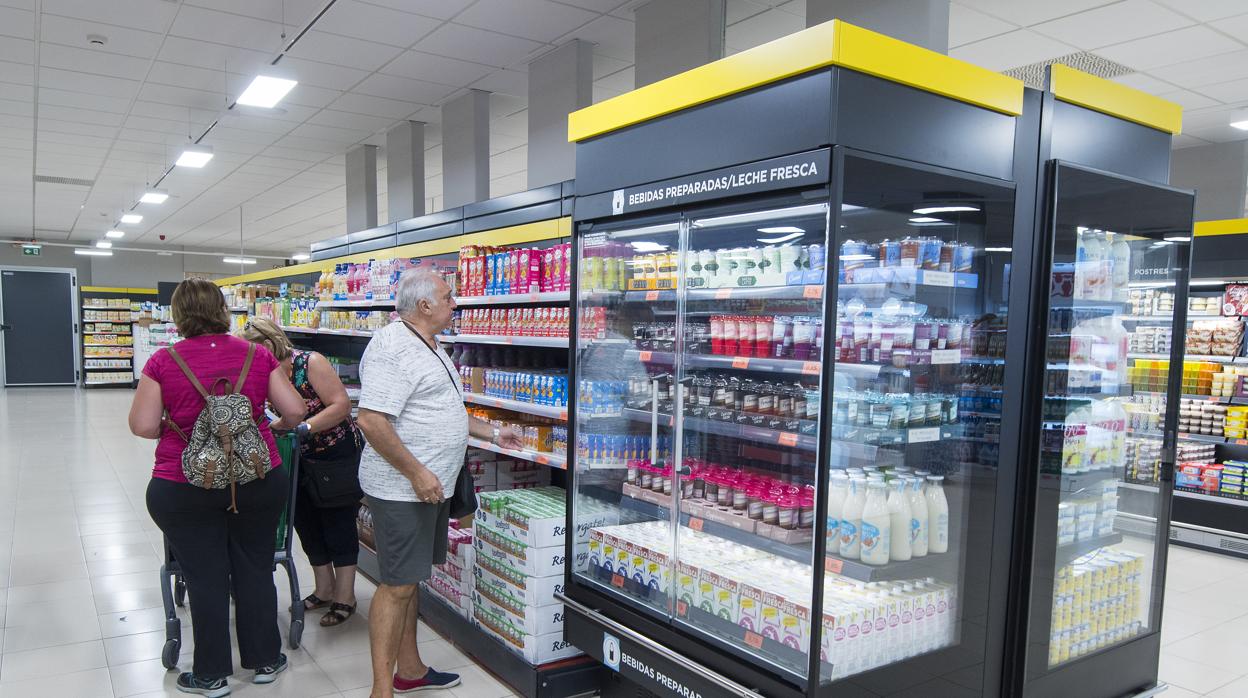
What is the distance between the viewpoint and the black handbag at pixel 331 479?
3943mm

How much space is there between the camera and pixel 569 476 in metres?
3.32

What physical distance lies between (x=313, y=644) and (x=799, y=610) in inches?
105

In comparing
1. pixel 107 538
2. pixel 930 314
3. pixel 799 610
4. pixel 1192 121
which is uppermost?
pixel 1192 121

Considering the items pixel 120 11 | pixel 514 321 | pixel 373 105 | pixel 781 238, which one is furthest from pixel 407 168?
pixel 781 238

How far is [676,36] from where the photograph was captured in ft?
16.9

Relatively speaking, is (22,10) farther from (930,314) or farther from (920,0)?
(930,314)

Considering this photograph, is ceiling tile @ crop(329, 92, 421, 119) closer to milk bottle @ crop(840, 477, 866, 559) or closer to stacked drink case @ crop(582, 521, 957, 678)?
stacked drink case @ crop(582, 521, 957, 678)

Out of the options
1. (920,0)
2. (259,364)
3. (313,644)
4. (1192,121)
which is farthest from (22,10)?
(1192,121)

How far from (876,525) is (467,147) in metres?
6.33

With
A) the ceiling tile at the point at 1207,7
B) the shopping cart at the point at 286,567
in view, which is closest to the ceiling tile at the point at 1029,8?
the ceiling tile at the point at 1207,7

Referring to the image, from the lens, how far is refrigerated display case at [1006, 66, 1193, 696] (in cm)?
267

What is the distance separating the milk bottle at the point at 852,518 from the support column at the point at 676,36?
3.29m

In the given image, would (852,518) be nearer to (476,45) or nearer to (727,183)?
(727,183)


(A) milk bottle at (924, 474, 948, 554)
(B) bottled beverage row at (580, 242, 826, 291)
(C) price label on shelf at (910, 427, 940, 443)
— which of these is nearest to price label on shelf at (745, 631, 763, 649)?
(A) milk bottle at (924, 474, 948, 554)
